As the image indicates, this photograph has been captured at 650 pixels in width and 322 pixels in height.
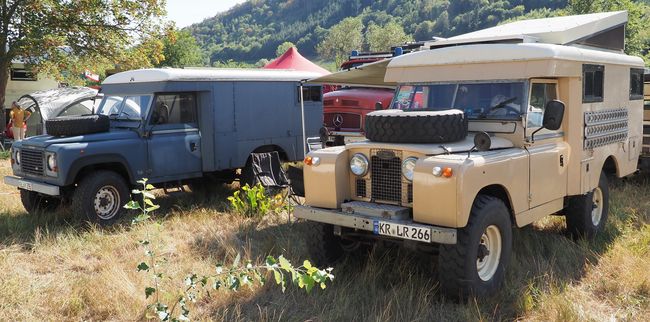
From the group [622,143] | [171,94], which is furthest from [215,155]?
[622,143]

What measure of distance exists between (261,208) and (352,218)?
329 cm

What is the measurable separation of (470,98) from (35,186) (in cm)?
568

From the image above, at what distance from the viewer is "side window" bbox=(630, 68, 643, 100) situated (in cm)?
759

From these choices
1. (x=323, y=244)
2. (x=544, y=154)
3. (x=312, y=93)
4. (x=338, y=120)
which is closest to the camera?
(x=544, y=154)

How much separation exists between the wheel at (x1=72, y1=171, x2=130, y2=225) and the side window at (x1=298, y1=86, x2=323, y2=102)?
3671mm

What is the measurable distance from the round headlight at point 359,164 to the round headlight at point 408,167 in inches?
14.9

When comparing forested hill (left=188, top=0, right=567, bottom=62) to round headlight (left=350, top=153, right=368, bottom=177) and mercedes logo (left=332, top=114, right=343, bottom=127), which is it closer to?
mercedes logo (left=332, top=114, right=343, bottom=127)

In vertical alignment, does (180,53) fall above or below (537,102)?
above

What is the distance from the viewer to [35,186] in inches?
301

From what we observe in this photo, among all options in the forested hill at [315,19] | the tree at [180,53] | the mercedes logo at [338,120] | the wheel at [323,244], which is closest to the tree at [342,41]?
the forested hill at [315,19]

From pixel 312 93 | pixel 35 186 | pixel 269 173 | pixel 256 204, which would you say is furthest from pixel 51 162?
pixel 312 93

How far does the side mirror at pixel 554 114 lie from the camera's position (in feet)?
16.7

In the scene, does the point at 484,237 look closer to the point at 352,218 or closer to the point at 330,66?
the point at 352,218

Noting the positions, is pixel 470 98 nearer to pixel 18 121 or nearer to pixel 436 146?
pixel 436 146
